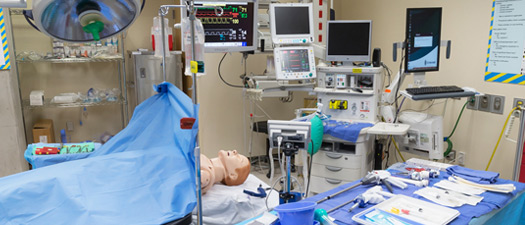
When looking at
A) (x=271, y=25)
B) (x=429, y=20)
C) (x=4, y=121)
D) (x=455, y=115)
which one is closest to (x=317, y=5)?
(x=271, y=25)

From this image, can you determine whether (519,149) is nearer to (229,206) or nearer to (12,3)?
(229,206)

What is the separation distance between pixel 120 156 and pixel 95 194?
40 cm

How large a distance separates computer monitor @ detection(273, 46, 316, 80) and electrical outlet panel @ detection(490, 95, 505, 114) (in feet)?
5.00

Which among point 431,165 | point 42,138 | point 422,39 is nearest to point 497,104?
point 422,39

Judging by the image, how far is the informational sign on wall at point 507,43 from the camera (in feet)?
9.93

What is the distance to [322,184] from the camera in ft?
10.8

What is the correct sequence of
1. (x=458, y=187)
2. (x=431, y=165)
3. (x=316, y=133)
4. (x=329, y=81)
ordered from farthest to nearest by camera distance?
(x=329, y=81) → (x=316, y=133) → (x=431, y=165) → (x=458, y=187)

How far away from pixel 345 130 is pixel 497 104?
4.39 feet

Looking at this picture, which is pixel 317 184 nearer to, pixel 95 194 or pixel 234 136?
pixel 234 136

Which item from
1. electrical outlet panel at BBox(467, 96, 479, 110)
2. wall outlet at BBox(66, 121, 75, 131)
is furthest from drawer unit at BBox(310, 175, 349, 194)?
wall outlet at BBox(66, 121, 75, 131)

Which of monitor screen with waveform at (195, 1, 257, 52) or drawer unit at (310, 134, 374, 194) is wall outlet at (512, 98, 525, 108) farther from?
monitor screen with waveform at (195, 1, 257, 52)

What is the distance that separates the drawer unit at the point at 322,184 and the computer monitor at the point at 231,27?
125 cm

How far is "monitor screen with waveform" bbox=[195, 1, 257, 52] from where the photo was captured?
2918mm

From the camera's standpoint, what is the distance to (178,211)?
80.4 inches
